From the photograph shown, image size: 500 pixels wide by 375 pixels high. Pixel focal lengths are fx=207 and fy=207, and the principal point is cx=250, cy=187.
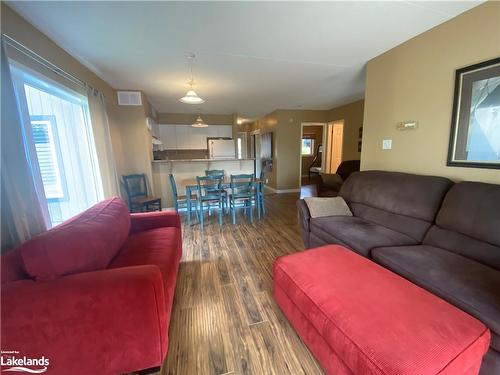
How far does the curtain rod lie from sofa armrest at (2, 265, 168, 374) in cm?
182

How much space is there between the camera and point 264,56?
260cm

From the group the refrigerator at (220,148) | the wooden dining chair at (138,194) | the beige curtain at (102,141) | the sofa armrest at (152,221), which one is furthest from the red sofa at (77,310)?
the refrigerator at (220,148)

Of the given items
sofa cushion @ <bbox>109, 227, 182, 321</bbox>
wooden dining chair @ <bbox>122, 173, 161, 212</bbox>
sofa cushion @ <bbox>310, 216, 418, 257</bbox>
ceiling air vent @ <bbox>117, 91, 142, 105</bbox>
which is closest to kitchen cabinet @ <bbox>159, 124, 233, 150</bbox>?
ceiling air vent @ <bbox>117, 91, 142, 105</bbox>

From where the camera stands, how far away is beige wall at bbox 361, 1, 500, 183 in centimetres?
178

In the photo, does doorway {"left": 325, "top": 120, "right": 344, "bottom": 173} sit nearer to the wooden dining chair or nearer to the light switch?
the light switch

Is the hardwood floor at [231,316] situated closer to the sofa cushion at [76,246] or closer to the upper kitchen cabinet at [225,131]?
the sofa cushion at [76,246]

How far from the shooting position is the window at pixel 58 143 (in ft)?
5.79

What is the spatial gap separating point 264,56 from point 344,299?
107 inches

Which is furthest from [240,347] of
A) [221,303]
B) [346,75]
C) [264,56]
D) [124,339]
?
[346,75]

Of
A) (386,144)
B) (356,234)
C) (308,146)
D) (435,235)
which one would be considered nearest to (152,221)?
(356,234)

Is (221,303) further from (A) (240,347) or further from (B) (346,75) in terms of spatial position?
(B) (346,75)

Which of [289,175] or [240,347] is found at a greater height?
[289,175]

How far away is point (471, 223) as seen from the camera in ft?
5.08

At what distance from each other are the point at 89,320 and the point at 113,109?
383 centimetres
